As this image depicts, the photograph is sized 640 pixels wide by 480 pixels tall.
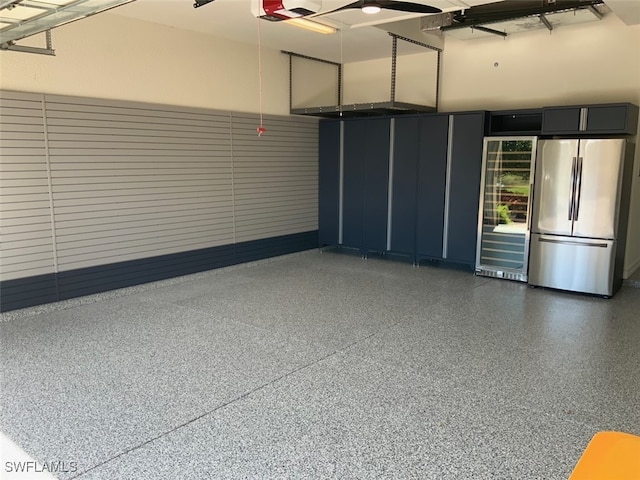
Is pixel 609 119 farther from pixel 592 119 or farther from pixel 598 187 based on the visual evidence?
pixel 598 187

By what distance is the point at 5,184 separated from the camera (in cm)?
465

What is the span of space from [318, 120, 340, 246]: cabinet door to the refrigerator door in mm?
3663

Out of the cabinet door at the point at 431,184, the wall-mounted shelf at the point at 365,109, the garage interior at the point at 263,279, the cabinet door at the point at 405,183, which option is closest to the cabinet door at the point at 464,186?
the cabinet door at the point at 431,184

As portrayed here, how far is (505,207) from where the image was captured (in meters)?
6.45

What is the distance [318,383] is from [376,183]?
15.3ft

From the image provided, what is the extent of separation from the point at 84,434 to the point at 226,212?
429 cm

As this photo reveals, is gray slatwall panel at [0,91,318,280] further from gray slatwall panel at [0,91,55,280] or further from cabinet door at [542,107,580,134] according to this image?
cabinet door at [542,107,580,134]

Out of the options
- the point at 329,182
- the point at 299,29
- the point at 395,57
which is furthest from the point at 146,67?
the point at 329,182

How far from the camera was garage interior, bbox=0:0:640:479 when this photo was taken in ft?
9.18

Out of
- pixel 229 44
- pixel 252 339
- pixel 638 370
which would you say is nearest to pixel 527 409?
A: pixel 638 370

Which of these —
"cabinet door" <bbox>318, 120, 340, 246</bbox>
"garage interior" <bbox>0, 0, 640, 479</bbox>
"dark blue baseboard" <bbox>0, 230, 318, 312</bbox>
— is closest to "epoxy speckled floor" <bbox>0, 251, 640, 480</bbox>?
"garage interior" <bbox>0, 0, 640, 479</bbox>

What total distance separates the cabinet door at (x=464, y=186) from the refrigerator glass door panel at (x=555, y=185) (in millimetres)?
860

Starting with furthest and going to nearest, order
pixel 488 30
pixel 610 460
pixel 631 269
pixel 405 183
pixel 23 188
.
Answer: pixel 405 183 → pixel 631 269 → pixel 488 30 → pixel 23 188 → pixel 610 460

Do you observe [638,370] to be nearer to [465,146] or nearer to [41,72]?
[465,146]
